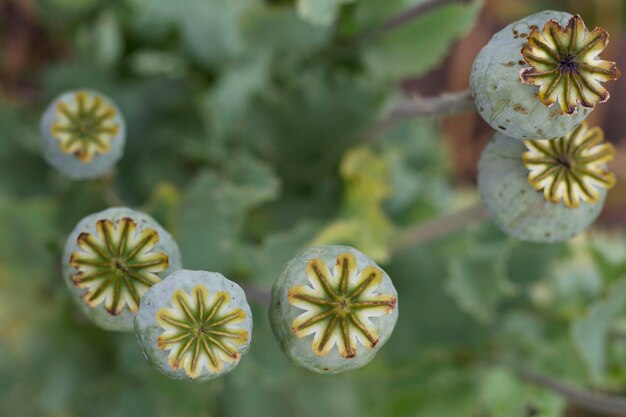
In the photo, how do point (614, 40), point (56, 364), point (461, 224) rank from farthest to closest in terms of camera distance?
point (614, 40) < point (56, 364) < point (461, 224)

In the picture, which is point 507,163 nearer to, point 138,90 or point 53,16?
point 138,90

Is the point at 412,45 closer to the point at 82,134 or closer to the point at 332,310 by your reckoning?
the point at 82,134

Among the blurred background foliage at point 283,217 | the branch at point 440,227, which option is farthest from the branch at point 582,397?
the branch at point 440,227

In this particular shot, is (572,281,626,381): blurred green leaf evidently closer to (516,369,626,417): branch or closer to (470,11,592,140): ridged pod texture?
(516,369,626,417): branch

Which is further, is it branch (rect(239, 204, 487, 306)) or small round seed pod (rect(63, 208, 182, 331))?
branch (rect(239, 204, 487, 306))

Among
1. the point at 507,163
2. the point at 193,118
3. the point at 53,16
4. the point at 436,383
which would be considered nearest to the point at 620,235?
the point at 436,383

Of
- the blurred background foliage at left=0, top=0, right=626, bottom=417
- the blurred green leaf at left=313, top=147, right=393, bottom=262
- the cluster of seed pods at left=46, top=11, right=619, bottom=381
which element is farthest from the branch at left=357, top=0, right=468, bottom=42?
the cluster of seed pods at left=46, top=11, right=619, bottom=381
